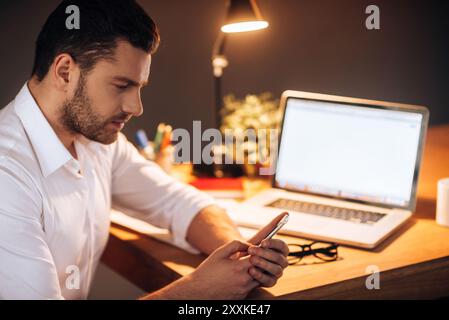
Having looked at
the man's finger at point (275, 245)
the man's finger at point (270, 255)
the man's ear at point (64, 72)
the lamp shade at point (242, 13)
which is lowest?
the man's finger at point (270, 255)

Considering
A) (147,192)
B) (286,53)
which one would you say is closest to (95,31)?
(147,192)

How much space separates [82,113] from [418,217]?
2.63ft

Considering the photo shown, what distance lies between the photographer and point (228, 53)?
96.8 inches

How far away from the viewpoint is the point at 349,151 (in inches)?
56.2

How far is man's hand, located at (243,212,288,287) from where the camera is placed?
39.8 inches

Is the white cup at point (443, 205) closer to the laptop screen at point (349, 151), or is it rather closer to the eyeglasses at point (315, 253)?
the laptop screen at point (349, 151)

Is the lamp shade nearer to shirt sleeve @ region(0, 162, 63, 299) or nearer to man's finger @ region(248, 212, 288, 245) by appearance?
man's finger @ region(248, 212, 288, 245)

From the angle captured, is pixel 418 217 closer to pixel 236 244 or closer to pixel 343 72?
pixel 236 244

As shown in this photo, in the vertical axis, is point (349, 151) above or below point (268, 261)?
above

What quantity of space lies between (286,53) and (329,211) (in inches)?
57.0

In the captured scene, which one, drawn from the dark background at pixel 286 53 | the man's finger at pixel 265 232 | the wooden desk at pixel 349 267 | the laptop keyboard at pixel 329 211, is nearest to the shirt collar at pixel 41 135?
the wooden desk at pixel 349 267

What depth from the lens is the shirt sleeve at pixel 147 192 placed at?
1.36 meters

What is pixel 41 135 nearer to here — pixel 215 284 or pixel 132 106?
pixel 132 106

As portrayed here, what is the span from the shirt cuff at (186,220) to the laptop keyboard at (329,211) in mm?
173
